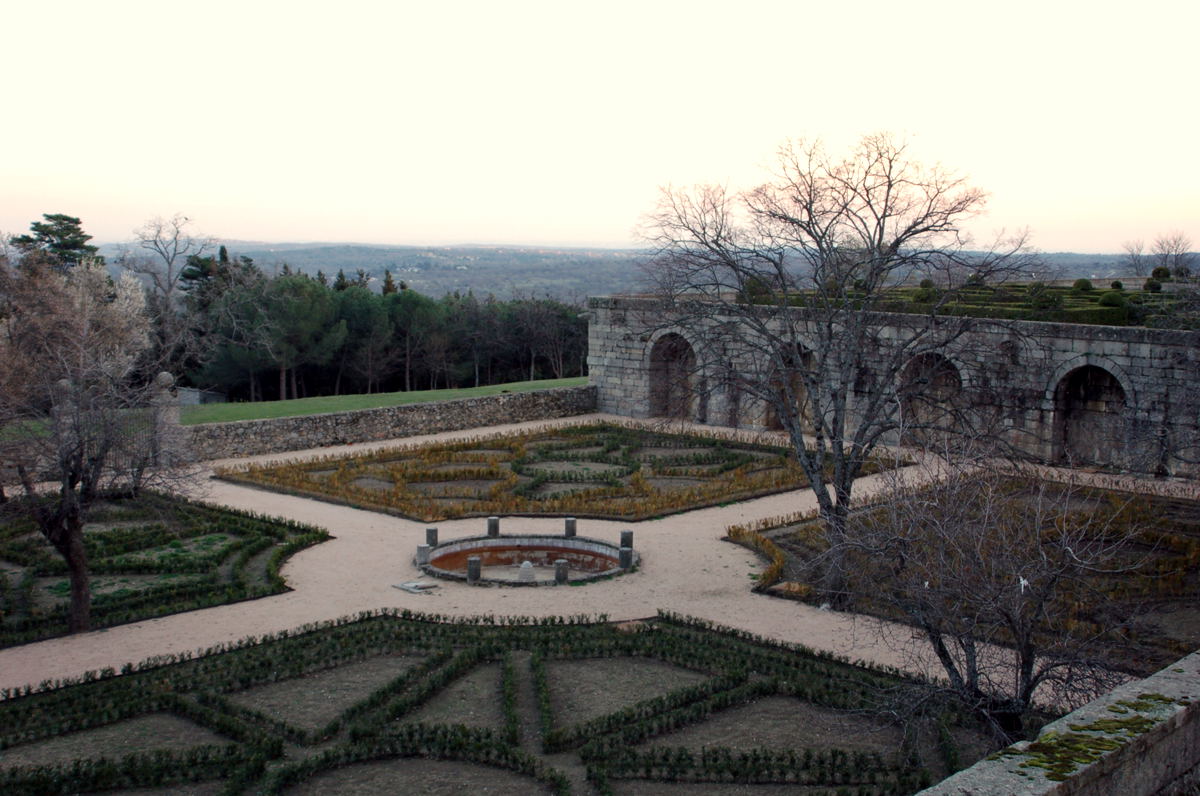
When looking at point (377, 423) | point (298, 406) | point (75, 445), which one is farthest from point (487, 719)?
point (298, 406)

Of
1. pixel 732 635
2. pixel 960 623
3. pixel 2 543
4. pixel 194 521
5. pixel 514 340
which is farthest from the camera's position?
pixel 514 340

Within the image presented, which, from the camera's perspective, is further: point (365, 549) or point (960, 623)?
point (365, 549)

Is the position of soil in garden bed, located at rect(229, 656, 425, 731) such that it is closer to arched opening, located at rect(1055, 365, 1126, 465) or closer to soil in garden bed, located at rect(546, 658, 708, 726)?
soil in garden bed, located at rect(546, 658, 708, 726)

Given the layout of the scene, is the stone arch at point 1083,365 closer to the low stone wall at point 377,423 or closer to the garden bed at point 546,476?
the garden bed at point 546,476

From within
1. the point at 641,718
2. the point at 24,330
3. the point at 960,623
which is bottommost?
the point at 641,718

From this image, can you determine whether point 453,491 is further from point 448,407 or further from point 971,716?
point 971,716

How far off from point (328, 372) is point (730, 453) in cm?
2541

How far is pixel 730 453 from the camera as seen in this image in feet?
87.1

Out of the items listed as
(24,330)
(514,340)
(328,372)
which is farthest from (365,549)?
(514,340)

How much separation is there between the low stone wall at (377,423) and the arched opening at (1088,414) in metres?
13.8

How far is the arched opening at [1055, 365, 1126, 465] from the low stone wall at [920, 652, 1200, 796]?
19.5 m

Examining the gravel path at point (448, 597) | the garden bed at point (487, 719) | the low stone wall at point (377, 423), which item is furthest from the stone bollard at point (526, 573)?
the low stone wall at point (377, 423)

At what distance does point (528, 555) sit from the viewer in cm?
1875

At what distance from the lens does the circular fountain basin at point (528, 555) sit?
59.0ft
